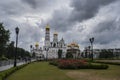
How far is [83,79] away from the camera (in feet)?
53.0

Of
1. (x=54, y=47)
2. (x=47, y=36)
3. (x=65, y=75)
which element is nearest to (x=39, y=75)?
(x=65, y=75)

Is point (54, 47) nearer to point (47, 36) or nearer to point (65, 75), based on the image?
point (47, 36)

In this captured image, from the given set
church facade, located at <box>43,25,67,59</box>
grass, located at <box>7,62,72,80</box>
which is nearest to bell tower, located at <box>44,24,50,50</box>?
church facade, located at <box>43,25,67,59</box>

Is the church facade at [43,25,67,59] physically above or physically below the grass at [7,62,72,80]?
above

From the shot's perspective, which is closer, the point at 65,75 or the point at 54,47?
the point at 65,75

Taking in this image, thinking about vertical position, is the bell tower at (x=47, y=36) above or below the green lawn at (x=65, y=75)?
above

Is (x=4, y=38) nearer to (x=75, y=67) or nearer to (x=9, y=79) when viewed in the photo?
(x=75, y=67)

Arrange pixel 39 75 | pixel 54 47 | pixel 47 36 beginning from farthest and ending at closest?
pixel 54 47, pixel 47 36, pixel 39 75

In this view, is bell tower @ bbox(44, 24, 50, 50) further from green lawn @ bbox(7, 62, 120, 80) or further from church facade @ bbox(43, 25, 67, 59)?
green lawn @ bbox(7, 62, 120, 80)

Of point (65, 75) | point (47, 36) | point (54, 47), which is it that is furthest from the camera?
point (54, 47)

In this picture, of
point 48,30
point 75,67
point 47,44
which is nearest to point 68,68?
point 75,67

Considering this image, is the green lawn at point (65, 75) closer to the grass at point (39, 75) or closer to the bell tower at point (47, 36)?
the grass at point (39, 75)

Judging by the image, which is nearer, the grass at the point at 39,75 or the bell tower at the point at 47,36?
the grass at the point at 39,75

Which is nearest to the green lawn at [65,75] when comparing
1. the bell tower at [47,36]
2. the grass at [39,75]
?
the grass at [39,75]
